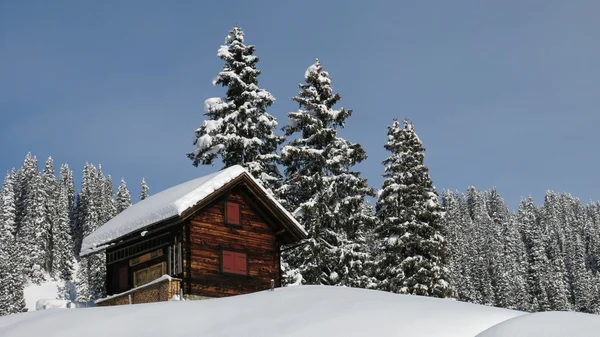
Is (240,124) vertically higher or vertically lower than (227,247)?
higher

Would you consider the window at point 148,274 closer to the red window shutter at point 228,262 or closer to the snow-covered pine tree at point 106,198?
the red window shutter at point 228,262

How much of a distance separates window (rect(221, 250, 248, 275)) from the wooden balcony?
2526 mm

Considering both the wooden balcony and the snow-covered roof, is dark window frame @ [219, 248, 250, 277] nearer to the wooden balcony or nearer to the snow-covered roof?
the wooden balcony

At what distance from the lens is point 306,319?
19281mm

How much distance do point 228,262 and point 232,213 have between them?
90.2 inches

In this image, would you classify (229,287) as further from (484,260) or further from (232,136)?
(484,260)

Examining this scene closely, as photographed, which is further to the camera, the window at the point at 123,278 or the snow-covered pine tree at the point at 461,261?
the snow-covered pine tree at the point at 461,261

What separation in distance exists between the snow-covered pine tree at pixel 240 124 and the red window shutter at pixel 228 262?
7.60m

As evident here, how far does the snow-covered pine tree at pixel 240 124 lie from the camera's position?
4122 centimetres

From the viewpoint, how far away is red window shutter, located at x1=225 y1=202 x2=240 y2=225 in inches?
1351

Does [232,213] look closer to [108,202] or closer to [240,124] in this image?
[240,124]

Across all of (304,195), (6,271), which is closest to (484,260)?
(6,271)

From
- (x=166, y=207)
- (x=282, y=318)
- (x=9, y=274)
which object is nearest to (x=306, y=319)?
(x=282, y=318)

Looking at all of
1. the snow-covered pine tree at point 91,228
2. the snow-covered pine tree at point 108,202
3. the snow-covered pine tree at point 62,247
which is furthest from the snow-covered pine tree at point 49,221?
the snow-covered pine tree at point 108,202
